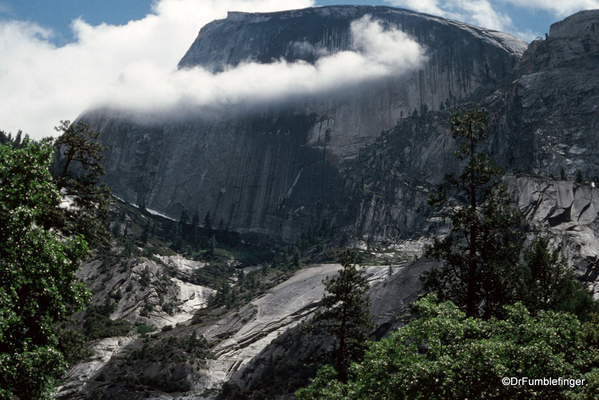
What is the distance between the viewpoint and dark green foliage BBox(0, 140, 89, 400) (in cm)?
1725

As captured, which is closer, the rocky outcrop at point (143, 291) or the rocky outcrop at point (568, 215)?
the rocky outcrop at point (568, 215)

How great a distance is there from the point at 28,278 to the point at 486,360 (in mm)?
15652

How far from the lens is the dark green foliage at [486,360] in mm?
18078

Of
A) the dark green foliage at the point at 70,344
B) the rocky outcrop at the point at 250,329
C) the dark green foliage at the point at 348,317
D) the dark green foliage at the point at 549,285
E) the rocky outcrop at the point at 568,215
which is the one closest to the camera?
the dark green foliage at the point at 70,344

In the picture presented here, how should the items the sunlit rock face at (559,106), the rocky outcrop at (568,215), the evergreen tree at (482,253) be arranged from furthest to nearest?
the sunlit rock face at (559,106) → the rocky outcrop at (568,215) → the evergreen tree at (482,253)

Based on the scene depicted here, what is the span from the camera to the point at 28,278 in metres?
18.2

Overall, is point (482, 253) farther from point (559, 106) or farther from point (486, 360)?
point (559, 106)

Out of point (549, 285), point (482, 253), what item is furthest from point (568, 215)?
point (482, 253)

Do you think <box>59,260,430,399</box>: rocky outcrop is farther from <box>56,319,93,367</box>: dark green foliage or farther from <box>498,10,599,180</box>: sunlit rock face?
<box>498,10,599,180</box>: sunlit rock face

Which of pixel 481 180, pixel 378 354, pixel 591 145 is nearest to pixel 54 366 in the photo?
pixel 378 354

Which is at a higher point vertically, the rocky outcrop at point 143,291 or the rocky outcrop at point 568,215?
the rocky outcrop at point 568,215

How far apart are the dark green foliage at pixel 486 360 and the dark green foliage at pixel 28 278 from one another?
41.7 ft

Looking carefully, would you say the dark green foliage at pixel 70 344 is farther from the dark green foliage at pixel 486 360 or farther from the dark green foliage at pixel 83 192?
the dark green foliage at pixel 486 360

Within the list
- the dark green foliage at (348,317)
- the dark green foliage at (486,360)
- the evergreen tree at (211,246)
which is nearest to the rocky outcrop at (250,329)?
the dark green foliage at (348,317)
